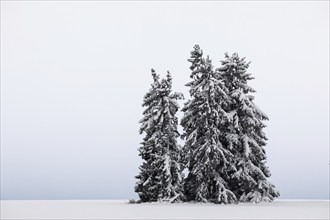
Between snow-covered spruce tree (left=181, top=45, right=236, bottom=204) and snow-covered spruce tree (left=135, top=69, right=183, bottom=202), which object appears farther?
snow-covered spruce tree (left=135, top=69, right=183, bottom=202)

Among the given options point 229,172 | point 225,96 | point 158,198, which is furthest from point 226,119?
point 158,198

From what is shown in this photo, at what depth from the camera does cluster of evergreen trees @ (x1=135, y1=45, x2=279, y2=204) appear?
41.9 metres

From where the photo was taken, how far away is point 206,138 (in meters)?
42.0

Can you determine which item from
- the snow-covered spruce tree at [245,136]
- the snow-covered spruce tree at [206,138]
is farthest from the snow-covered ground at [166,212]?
the snow-covered spruce tree at [245,136]

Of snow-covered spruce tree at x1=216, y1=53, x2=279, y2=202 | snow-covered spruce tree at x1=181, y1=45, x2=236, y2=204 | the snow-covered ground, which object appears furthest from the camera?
snow-covered spruce tree at x1=216, y1=53, x2=279, y2=202

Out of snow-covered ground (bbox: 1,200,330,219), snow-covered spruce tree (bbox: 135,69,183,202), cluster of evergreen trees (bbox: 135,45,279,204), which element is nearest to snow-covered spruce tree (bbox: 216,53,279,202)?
cluster of evergreen trees (bbox: 135,45,279,204)

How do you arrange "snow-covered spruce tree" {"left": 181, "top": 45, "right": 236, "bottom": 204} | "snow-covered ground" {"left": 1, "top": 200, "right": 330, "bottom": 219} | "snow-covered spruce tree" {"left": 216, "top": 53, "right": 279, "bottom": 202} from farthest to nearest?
"snow-covered spruce tree" {"left": 216, "top": 53, "right": 279, "bottom": 202}, "snow-covered spruce tree" {"left": 181, "top": 45, "right": 236, "bottom": 204}, "snow-covered ground" {"left": 1, "top": 200, "right": 330, "bottom": 219}

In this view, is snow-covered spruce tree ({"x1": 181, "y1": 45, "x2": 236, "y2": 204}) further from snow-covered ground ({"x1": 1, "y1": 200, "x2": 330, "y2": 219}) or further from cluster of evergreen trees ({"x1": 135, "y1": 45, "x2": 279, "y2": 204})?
snow-covered ground ({"x1": 1, "y1": 200, "x2": 330, "y2": 219})

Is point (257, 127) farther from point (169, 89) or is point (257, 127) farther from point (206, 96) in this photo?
point (169, 89)

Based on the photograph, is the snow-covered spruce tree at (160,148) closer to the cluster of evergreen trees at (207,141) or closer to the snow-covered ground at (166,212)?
the cluster of evergreen trees at (207,141)

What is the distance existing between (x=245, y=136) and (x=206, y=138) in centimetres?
434

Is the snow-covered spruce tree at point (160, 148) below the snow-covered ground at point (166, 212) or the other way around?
the other way around

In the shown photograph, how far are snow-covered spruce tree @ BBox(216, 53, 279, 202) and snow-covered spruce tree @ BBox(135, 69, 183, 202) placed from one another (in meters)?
5.45

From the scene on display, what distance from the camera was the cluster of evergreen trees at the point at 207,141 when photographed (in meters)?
41.9
